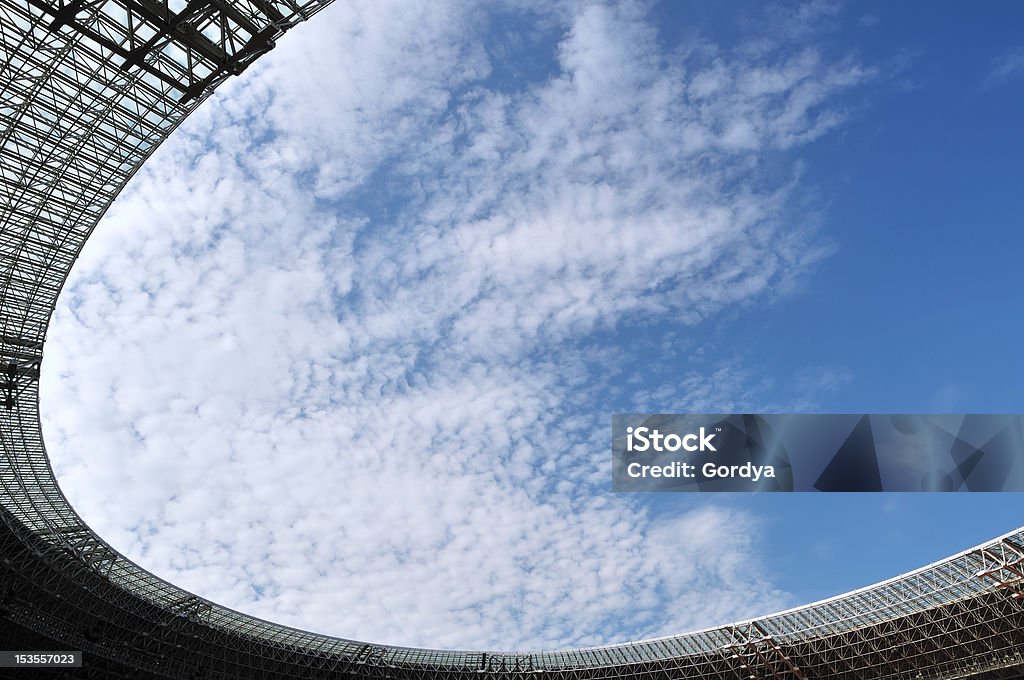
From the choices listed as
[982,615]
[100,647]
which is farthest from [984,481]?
[100,647]

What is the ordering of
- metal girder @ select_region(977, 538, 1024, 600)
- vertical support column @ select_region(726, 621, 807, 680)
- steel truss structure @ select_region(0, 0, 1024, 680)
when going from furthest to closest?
vertical support column @ select_region(726, 621, 807, 680)
metal girder @ select_region(977, 538, 1024, 600)
steel truss structure @ select_region(0, 0, 1024, 680)

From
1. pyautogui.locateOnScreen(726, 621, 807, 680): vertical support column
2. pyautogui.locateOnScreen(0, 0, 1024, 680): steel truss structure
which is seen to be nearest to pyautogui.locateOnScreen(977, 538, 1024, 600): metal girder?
pyautogui.locateOnScreen(0, 0, 1024, 680): steel truss structure

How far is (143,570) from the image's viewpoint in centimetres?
4503

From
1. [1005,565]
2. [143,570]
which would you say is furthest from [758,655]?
[143,570]

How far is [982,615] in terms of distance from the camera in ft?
150

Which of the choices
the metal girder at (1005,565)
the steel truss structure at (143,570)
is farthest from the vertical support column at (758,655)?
the metal girder at (1005,565)

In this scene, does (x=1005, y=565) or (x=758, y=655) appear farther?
(x=758, y=655)

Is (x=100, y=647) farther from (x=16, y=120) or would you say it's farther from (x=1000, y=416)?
(x=1000, y=416)

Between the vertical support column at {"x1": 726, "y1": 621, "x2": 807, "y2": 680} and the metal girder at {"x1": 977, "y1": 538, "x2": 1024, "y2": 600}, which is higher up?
the metal girder at {"x1": 977, "y1": 538, "x2": 1024, "y2": 600}

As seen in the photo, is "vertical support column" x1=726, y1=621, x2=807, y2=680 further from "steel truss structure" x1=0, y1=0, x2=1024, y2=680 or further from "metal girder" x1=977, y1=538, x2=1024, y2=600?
"metal girder" x1=977, y1=538, x2=1024, y2=600

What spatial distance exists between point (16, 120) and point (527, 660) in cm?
4500

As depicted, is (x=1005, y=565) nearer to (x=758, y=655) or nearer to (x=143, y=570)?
(x=758, y=655)

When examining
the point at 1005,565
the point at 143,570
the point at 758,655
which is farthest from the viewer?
the point at 758,655

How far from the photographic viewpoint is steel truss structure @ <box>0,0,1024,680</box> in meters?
23.9
